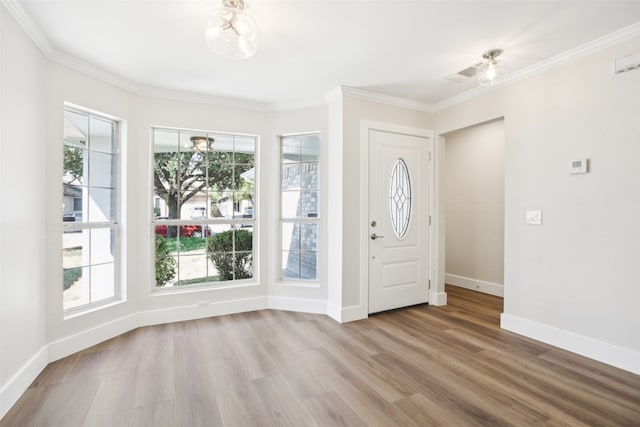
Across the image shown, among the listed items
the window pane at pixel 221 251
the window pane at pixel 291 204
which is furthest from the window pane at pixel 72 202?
the window pane at pixel 291 204

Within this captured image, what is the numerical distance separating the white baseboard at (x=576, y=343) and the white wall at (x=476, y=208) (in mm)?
1458

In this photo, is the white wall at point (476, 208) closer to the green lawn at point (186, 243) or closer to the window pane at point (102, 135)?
the green lawn at point (186, 243)

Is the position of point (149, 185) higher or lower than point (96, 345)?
higher

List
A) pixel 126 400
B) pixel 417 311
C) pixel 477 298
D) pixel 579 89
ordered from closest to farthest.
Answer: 1. pixel 126 400
2. pixel 579 89
3. pixel 417 311
4. pixel 477 298

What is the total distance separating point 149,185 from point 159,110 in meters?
0.84

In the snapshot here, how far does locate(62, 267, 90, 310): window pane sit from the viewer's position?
267cm

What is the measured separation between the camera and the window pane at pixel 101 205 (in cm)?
288

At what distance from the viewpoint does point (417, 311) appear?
367cm

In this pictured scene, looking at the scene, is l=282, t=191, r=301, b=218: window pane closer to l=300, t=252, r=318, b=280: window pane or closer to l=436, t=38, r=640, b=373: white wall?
l=300, t=252, r=318, b=280: window pane

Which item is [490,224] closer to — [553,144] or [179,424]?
[553,144]

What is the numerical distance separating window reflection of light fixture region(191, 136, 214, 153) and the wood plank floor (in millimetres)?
2033

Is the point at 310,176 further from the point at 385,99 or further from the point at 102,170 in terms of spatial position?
the point at 102,170

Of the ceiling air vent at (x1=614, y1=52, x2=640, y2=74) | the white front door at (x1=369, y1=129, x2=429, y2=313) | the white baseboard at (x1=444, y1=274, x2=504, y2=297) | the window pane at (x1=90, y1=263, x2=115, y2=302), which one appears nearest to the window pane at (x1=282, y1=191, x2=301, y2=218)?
the white front door at (x1=369, y1=129, x2=429, y2=313)

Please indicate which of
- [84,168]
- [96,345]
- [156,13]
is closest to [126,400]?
[96,345]
